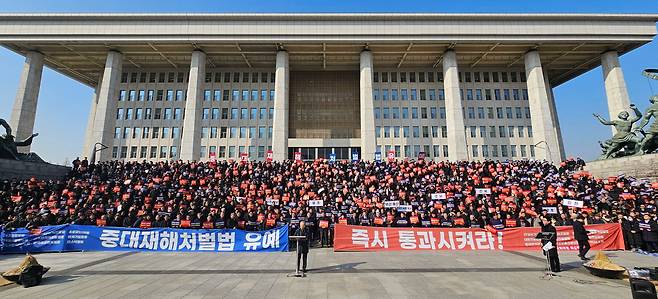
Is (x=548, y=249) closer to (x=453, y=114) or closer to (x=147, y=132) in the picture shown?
(x=453, y=114)

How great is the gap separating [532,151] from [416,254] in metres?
47.1

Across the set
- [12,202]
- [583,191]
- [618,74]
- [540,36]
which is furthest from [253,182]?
[618,74]

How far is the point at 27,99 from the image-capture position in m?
41.9

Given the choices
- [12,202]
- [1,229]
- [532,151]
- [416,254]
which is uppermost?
[532,151]

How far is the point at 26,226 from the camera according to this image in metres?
14.3

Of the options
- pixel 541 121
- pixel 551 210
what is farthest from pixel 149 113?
pixel 541 121

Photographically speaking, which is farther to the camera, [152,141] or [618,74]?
[152,141]

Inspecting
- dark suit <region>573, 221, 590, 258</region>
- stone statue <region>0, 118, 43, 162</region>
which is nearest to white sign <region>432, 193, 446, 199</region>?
dark suit <region>573, 221, 590, 258</region>

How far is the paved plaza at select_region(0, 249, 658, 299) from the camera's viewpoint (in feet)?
24.8

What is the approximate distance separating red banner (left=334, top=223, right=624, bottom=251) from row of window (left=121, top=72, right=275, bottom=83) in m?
44.1

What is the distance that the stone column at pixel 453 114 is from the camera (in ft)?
132

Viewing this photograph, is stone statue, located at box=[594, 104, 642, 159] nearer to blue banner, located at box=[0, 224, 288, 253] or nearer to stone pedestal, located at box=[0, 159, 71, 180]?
blue banner, located at box=[0, 224, 288, 253]

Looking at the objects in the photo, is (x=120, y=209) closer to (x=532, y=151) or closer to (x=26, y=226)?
(x=26, y=226)

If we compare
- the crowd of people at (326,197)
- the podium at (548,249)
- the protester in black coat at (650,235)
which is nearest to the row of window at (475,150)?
the crowd of people at (326,197)
